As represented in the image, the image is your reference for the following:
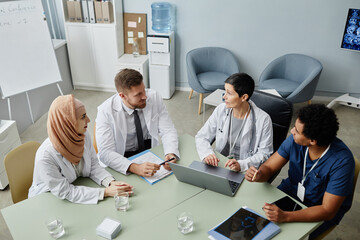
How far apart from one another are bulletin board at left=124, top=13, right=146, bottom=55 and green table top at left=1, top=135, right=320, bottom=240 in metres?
3.58

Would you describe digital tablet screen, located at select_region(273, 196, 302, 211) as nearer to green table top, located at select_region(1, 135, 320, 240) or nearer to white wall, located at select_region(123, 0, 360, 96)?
green table top, located at select_region(1, 135, 320, 240)

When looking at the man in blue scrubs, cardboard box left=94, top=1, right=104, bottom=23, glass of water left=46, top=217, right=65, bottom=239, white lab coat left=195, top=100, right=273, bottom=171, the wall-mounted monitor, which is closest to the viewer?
glass of water left=46, top=217, right=65, bottom=239

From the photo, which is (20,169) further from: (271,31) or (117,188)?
(271,31)

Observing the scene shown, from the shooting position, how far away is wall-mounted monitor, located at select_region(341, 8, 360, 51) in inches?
168

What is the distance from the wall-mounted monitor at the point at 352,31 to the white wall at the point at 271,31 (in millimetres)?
277

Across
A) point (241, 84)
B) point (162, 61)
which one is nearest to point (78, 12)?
point (162, 61)

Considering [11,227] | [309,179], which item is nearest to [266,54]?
[309,179]

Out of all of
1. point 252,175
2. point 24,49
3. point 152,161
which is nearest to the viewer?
point 252,175

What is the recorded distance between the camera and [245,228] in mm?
1754

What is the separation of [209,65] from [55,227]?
383cm

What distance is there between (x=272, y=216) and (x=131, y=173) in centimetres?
98

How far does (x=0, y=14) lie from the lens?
3539 mm

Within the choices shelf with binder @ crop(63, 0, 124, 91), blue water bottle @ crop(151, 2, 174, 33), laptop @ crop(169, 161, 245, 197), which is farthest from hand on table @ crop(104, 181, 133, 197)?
blue water bottle @ crop(151, 2, 174, 33)

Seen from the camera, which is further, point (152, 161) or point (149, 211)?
point (152, 161)
